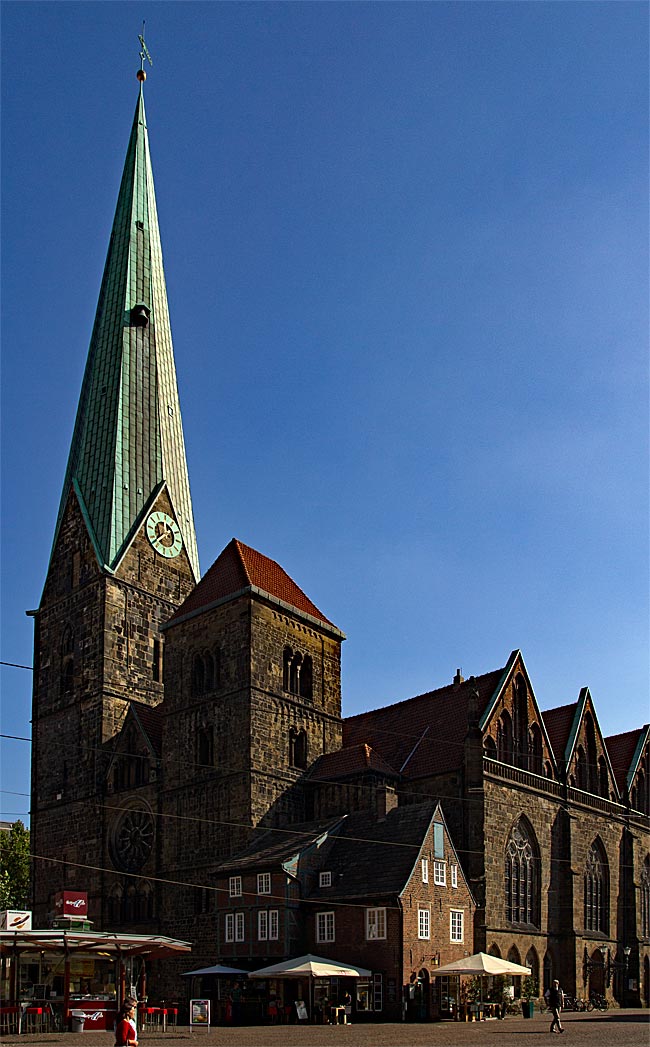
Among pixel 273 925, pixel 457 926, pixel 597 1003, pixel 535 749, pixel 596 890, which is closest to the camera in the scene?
pixel 273 925

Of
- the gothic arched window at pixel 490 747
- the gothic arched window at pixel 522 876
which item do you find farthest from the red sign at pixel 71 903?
the gothic arched window at pixel 490 747

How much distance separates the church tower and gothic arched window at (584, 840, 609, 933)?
23.3 metres

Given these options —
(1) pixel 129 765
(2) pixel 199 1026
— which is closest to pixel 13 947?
(2) pixel 199 1026

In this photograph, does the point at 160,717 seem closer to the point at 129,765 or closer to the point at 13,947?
the point at 129,765

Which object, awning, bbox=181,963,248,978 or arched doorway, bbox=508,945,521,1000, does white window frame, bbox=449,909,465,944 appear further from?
awning, bbox=181,963,248,978

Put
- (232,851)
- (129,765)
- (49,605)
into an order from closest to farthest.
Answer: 1. (232,851)
2. (129,765)
3. (49,605)

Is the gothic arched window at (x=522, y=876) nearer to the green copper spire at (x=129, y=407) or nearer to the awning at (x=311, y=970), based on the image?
the awning at (x=311, y=970)

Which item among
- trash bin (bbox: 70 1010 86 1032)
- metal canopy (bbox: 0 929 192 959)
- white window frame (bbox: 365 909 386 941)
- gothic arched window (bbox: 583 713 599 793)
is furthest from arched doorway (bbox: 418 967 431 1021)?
gothic arched window (bbox: 583 713 599 793)

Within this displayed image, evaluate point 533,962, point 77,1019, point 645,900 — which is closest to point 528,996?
point 533,962

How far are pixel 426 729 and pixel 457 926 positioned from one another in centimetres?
1182

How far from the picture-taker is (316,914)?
41.8 m

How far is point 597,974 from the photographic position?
51.3 meters

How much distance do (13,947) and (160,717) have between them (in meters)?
27.7

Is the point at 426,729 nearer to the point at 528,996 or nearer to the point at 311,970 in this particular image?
the point at 528,996
